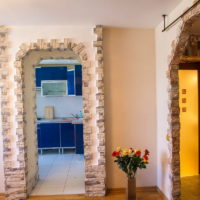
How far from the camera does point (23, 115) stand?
3.01 metres

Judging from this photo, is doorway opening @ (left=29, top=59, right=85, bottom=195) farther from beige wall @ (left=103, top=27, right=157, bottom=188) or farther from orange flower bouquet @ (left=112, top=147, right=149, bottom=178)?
orange flower bouquet @ (left=112, top=147, right=149, bottom=178)

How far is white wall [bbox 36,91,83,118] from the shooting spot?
5777 mm

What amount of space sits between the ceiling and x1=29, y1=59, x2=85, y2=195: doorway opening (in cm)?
236

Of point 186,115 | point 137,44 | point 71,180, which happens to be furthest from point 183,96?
point 71,180

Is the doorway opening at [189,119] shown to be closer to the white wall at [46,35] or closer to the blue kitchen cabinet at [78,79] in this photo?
the white wall at [46,35]

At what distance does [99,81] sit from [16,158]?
162cm

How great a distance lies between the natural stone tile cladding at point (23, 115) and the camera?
2951mm

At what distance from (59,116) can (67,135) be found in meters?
0.77

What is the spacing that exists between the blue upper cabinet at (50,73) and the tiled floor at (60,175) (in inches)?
76.9

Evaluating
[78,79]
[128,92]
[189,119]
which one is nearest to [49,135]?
[78,79]

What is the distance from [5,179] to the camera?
9.79 feet

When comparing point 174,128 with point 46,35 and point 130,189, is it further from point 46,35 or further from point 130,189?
point 46,35

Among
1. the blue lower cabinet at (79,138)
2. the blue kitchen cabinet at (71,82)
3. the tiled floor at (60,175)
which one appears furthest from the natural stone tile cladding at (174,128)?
the blue kitchen cabinet at (71,82)

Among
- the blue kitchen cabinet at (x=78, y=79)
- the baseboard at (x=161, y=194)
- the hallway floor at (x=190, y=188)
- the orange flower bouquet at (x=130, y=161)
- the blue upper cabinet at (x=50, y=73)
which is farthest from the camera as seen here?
the blue upper cabinet at (x=50, y=73)
